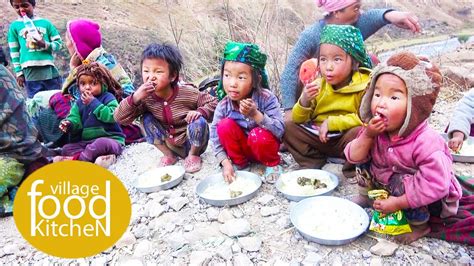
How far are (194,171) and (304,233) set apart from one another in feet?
4.29

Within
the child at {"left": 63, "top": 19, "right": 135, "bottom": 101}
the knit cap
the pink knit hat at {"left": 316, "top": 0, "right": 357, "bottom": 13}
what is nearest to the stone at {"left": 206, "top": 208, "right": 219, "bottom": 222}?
the knit cap

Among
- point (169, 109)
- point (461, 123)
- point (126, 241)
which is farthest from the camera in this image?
point (169, 109)

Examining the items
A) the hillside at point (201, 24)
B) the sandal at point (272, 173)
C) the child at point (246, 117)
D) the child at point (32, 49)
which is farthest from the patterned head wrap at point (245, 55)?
the child at point (32, 49)

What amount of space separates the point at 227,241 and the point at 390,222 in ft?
2.96

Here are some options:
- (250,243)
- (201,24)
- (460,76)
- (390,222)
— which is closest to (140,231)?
(250,243)

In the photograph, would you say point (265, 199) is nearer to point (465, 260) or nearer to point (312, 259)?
point (312, 259)

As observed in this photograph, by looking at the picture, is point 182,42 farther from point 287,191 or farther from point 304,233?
point 304,233

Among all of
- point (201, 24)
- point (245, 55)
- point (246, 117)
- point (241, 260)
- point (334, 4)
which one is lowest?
point (241, 260)

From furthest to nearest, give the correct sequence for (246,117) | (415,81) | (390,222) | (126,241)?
1. (246,117)
2. (126,241)
3. (390,222)
4. (415,81)

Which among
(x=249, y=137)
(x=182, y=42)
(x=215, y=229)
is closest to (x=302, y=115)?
(x=249, y=137)

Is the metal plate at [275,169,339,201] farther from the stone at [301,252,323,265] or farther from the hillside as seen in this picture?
the hillside

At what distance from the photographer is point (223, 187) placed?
2.73 meters

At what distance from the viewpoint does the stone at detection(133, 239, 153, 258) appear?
85.4 inches

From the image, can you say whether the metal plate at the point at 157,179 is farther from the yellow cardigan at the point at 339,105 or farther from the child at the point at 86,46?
the child at the point at 86,46
